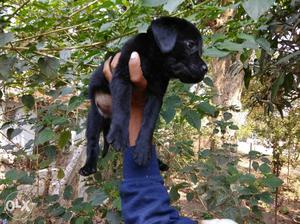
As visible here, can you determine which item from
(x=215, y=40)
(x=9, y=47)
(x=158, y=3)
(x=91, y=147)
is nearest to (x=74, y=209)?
(x=91, y=147)

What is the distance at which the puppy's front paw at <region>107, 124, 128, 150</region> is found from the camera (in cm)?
144

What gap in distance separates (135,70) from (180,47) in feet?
0.65

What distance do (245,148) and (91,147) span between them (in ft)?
31.9

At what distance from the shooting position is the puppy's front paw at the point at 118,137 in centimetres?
144

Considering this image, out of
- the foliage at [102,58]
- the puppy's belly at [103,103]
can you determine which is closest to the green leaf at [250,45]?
the foliage at [102,58]

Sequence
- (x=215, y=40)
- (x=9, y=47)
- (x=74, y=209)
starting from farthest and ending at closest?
(x=74, y=209) < (x=9, y=47) < (x=215, y=40)

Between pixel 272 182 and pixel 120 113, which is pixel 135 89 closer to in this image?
pixel 120 113

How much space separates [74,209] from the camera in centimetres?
206

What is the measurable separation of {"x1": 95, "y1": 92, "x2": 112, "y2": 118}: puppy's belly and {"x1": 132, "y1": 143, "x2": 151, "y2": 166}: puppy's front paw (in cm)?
40

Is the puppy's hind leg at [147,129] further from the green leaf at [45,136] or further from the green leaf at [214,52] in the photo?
the green leaf at [45,136]

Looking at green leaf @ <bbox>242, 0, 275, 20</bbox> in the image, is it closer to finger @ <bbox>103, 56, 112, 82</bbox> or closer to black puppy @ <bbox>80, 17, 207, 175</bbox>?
black puppy @ <bbox>80, 17, 207, 175</bbox>

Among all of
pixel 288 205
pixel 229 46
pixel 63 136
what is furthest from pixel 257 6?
pixel 288 205

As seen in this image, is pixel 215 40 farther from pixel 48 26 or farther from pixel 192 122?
pixel 48 26

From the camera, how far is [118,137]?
57.6 inches
